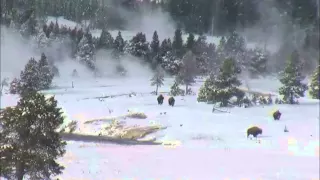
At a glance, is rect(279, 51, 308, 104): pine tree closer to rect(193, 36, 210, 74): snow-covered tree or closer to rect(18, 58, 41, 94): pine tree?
rect(18, 58, 41, 94): pine tree

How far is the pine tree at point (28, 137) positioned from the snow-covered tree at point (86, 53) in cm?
8212

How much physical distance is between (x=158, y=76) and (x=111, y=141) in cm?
3968

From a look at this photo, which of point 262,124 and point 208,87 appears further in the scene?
point 208,87

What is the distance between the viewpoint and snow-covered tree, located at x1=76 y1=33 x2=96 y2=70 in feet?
331

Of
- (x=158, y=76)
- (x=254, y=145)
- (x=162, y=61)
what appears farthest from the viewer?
(x=162, y=61)

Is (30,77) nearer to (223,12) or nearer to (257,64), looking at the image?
(257,64)

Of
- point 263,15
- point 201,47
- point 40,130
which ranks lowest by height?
point 40,130

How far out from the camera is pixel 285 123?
51.1 metres

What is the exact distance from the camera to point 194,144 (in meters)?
39.9

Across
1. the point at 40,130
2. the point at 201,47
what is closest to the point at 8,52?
the point at 201,47

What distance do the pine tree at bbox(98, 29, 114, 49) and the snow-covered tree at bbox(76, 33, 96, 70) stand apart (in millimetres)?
4257

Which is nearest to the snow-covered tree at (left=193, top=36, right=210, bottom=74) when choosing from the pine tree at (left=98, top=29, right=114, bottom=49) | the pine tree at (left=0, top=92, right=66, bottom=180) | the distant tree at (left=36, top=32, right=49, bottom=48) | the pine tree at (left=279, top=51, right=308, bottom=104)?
the pine tree at (left=98, top=29, right=114, bottom=49)

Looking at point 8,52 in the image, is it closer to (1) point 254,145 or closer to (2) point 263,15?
(1) point 254,145

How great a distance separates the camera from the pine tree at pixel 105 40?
111375mm
